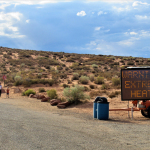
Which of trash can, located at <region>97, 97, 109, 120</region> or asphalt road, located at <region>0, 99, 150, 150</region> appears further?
trash can, located at <region>97, 97, 109, 120</region>

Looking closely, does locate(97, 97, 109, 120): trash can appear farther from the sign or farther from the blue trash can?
the sign

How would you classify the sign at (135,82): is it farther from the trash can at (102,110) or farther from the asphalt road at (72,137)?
the asphalt road at (72,137)

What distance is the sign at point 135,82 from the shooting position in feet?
36.0

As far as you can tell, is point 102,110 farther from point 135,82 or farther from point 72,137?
point 72,137

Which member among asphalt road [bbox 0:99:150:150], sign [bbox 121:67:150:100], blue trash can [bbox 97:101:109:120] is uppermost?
sign [bbox 121:67:150:100]

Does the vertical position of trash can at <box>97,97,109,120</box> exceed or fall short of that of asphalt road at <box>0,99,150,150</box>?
it exceeds it

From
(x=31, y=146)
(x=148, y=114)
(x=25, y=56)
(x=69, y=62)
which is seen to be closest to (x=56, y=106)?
(x=148, y=114)

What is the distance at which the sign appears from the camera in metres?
11.0

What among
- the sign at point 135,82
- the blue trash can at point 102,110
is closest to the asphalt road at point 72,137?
the blue trash can at point 102,110

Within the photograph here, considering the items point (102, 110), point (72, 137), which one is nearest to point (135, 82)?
point (102, 110)

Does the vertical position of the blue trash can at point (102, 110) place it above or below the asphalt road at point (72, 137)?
above

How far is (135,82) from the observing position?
10984 millimetres

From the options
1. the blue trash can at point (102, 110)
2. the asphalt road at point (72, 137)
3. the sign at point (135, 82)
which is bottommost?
the asphalt road at point (72, 137)

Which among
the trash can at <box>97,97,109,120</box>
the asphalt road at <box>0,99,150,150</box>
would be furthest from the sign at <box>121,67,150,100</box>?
the asphalt road at <box>0,99,150,150</box>
